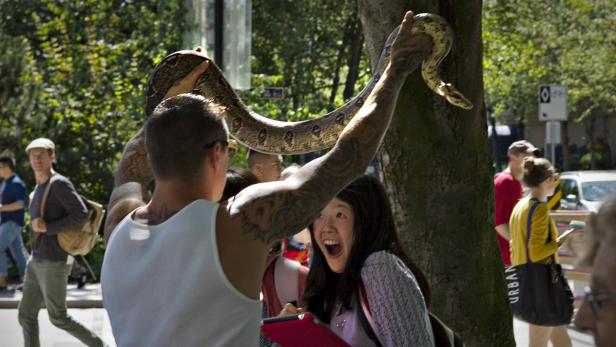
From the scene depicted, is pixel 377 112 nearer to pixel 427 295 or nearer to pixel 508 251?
pixel 427 295

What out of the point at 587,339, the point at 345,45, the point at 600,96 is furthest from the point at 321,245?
the point at 600,96

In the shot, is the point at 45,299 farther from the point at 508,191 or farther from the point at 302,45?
the point at 302,45

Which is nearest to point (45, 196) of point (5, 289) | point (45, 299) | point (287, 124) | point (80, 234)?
point (80, 234)

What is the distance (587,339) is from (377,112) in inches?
341

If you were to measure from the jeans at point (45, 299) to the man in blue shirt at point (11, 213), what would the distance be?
494 cm

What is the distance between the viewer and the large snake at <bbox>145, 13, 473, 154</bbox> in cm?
377

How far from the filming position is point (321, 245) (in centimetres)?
381

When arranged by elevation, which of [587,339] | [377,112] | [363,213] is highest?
[377,112]

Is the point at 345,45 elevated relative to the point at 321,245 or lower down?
elevated

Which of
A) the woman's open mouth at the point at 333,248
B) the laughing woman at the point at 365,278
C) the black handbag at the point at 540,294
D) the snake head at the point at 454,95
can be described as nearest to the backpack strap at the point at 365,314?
the laughing woman at the point at 365,278

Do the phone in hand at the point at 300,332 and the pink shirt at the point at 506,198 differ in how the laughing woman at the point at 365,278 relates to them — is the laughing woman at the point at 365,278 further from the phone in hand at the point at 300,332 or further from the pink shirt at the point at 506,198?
the pink shirt at the point at 506,198

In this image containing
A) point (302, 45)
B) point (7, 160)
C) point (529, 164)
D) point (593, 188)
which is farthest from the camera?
point (302, 45)

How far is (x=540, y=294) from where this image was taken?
8.23 meters

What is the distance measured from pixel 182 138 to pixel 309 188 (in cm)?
37
